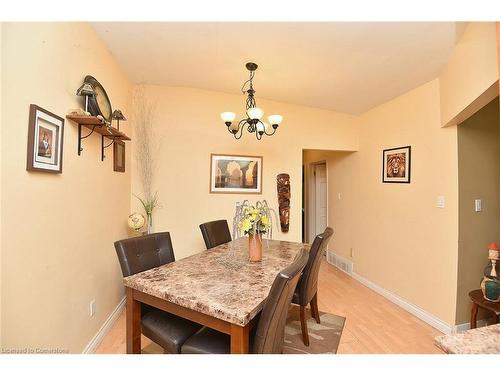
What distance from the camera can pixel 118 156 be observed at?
249 cm

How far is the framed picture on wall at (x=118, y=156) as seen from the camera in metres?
2.40

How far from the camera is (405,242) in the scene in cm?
273

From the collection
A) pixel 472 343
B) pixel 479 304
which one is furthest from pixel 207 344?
pixel 479 304

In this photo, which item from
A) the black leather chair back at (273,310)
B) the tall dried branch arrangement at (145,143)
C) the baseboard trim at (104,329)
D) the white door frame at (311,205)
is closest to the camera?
the black leather chair back at (273,310)

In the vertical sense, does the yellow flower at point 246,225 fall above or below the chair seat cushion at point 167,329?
above

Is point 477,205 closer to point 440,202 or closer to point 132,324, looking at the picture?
Result: point 440,202

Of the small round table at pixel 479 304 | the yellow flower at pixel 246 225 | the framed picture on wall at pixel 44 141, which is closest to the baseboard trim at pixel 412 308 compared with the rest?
the small round table at pixel 479 304

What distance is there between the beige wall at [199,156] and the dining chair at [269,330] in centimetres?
184

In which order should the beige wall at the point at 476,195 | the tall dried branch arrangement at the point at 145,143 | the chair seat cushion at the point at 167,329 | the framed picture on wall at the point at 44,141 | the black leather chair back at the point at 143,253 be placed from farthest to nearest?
the tall dried branch arrangement at the point at 145,143, the beige wall at the point at 476,195, the black leather chair back at the point at 143,253, the chair seat cushion at the point at 167,329, the framed picture on wall at the point at 44,141

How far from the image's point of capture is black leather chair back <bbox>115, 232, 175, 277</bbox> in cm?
158

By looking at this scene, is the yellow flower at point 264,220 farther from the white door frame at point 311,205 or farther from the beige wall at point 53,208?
the white door frame at point 311,205

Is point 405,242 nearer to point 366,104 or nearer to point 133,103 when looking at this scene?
point 366,104

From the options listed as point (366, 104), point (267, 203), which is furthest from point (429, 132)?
point (267, 203)

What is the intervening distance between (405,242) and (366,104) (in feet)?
5.86
